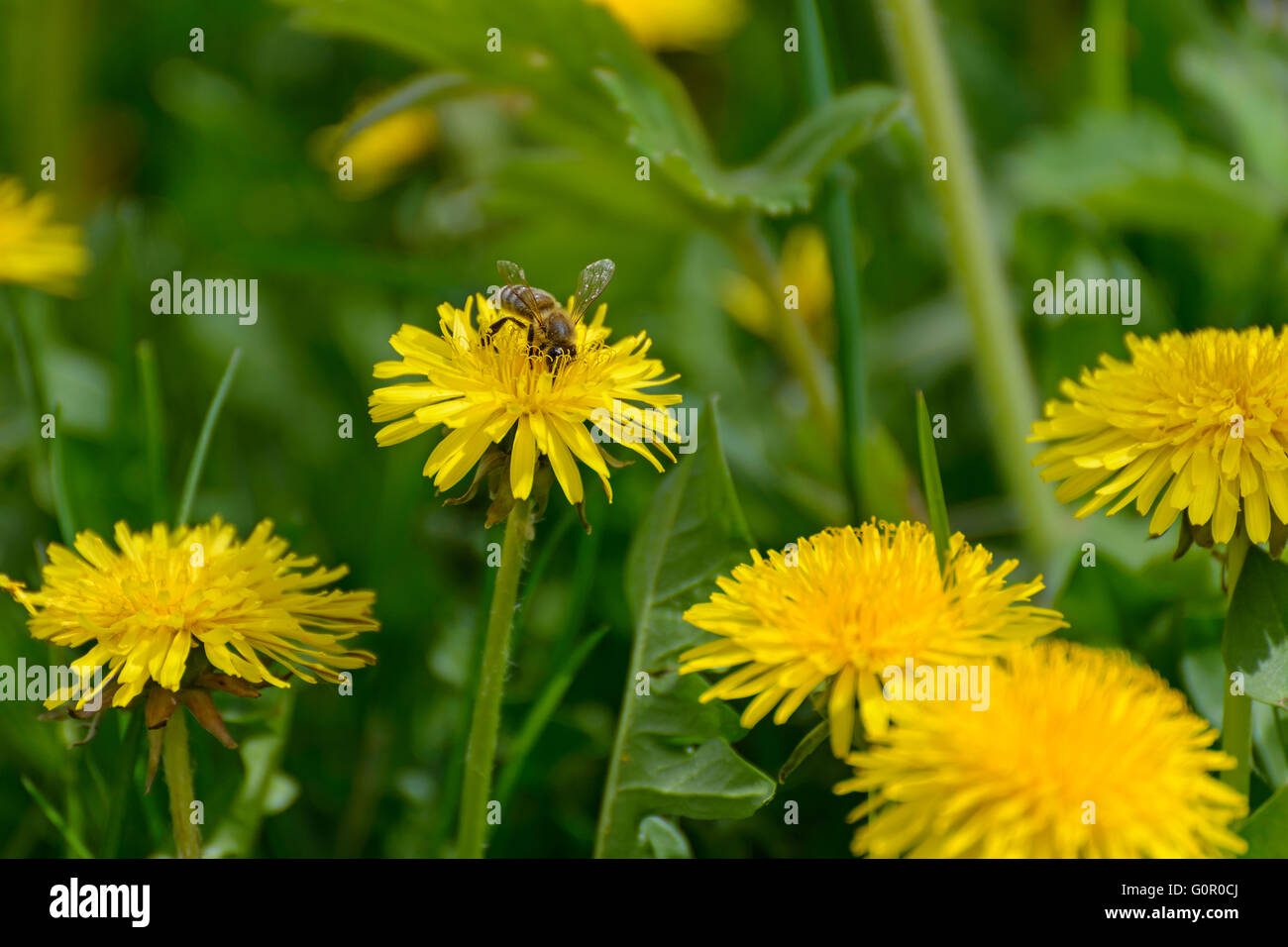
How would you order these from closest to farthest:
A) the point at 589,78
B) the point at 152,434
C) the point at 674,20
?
the point at 152,434 < the point at 589,78 < the point at 674,20

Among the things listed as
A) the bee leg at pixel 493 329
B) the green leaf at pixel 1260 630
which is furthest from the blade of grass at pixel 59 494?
the green leaf at pixel 1260 630

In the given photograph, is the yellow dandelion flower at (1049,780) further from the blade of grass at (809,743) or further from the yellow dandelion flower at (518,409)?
the yellow dandelion flower at (518,409)

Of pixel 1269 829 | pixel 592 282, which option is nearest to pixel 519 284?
pixel 592 282

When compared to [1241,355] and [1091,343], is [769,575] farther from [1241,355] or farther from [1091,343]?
[1091,343]

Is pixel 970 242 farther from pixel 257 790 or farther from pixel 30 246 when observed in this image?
pixel 30 246
